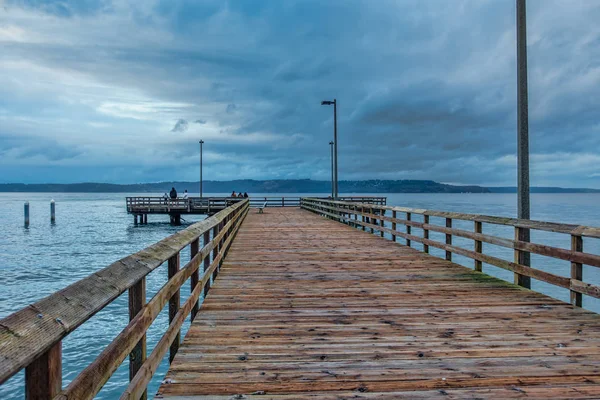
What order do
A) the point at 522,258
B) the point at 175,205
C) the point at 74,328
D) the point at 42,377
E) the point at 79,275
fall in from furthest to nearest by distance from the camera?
1. the point at 175,205
2. the point at 79,275
3. the point at 522,258
4. the point at 74,328
5. the point at 42,377

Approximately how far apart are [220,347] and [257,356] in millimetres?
429

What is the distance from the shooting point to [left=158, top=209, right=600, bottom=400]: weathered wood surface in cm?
337

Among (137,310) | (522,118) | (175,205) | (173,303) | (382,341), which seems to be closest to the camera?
(137,310)

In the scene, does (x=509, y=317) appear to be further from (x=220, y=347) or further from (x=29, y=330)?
(x=29, y=330)

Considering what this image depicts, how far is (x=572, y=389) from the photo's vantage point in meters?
3.30

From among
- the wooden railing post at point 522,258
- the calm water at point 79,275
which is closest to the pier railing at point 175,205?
the calm water at point 79,275

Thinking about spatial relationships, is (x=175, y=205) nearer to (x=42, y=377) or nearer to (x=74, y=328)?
(x=74, y=328)

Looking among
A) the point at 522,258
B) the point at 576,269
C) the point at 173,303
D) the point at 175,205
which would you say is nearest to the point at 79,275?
the point at 173,303

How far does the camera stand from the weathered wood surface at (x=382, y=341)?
337cm

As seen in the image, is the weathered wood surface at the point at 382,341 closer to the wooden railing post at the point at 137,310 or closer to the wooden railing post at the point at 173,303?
the wooden railing post at the point at 173,303

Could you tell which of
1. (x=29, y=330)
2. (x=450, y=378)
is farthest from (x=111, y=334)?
(x=29, y=330)

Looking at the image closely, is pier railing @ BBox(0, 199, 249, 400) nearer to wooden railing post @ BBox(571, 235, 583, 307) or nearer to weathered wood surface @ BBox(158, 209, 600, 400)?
weathered wood surface @ BBox(158, 209, 600, 400)

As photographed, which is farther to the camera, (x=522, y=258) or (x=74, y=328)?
(x=522, y=258)

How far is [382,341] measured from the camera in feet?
14.4
